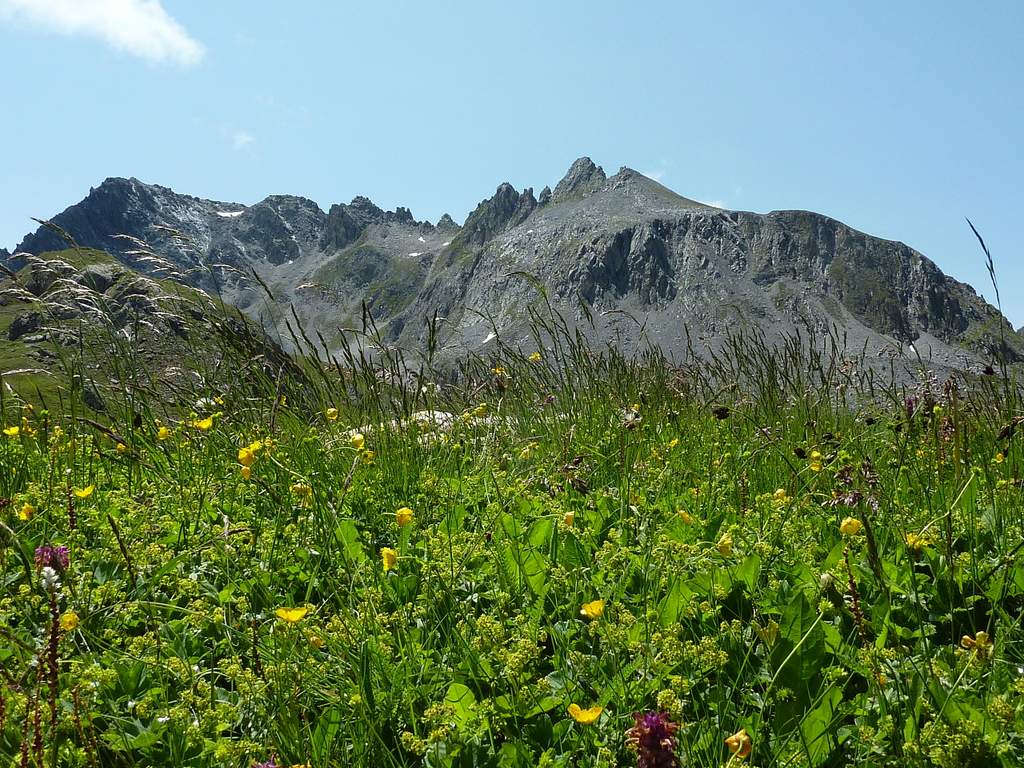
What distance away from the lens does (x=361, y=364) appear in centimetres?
425

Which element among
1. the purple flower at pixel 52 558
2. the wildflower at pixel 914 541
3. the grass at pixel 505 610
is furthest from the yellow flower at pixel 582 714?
the purple flower at pixel 52 558

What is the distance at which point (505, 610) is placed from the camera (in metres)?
2.07

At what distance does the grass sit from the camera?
1.48 meters

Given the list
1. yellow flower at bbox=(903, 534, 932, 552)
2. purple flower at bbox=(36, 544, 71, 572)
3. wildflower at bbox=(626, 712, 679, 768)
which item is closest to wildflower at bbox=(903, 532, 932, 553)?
yellow flower at bbox=(903, 534, 932, 552)

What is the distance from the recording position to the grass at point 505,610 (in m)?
1.48

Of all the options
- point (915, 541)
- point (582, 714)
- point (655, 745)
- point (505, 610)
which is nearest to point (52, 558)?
point (505, 610)

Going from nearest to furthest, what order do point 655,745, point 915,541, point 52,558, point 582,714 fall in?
point 655,745, point 582,714, point 915,541, point 52,558

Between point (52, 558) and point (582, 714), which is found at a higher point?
point (52, 558)

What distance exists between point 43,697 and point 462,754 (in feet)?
3.18

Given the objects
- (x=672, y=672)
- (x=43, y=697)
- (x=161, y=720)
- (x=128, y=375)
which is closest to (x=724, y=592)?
(x=672, y=672)

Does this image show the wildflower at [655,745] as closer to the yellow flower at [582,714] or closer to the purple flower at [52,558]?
the yellow flower at [582,714]

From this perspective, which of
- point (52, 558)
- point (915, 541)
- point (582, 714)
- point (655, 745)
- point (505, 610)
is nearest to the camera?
point (655, 745)

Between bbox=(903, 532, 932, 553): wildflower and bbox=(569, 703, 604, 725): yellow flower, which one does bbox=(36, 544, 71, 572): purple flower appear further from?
bbox=(903, 532, 932, 553): wildflower

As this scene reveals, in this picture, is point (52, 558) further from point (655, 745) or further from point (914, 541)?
point (914, 541)
